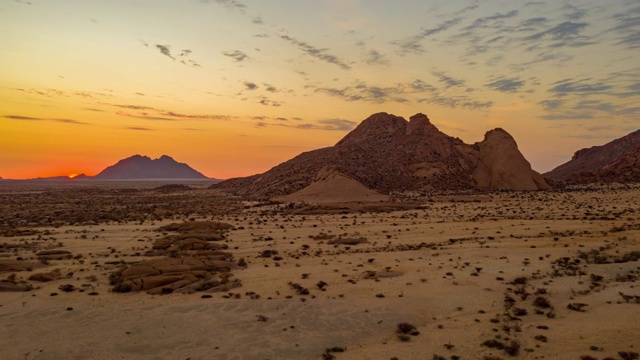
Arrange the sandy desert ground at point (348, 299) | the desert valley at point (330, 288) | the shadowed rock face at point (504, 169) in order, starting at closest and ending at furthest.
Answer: the sandy desert ground at point (348, 299)
the desert valley at point (330, 288)
the shadowed rock face at point (504, 169)

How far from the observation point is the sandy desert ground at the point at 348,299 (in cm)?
1187

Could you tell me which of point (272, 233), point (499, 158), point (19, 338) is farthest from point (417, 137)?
point (19, 338)

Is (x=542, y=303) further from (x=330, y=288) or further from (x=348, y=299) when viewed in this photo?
(x=330, y=288)

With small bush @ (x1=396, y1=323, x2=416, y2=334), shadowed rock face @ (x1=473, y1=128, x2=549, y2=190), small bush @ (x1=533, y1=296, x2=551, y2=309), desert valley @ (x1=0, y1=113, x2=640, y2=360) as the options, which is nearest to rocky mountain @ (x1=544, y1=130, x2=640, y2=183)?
shadowed rock face @ (x1=473, y1=128, x2=549, y2=190)

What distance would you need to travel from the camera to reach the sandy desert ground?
11.9 meters

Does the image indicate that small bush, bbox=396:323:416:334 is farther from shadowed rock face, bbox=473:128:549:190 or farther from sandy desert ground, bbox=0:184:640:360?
shadowed rock face, bbox=473:128:549:190

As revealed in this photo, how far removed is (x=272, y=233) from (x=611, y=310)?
23.3 m

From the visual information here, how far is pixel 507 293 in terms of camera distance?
1600 centimetres

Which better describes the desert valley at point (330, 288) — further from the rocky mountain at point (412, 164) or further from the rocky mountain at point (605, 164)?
the rocky mountain at point (605, 164)

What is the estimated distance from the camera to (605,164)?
420 feet

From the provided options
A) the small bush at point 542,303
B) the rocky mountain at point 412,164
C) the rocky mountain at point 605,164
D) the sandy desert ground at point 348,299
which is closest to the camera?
the sandy desert ground at point 348,299

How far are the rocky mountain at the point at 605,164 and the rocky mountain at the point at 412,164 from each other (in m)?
18.4

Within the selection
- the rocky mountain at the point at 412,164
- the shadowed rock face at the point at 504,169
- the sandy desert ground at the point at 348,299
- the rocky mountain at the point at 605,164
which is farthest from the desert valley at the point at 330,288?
the rocky mountain at the point at 605,164

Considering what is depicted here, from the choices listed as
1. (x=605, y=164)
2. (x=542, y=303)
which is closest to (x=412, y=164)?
(x=542, y=303)
